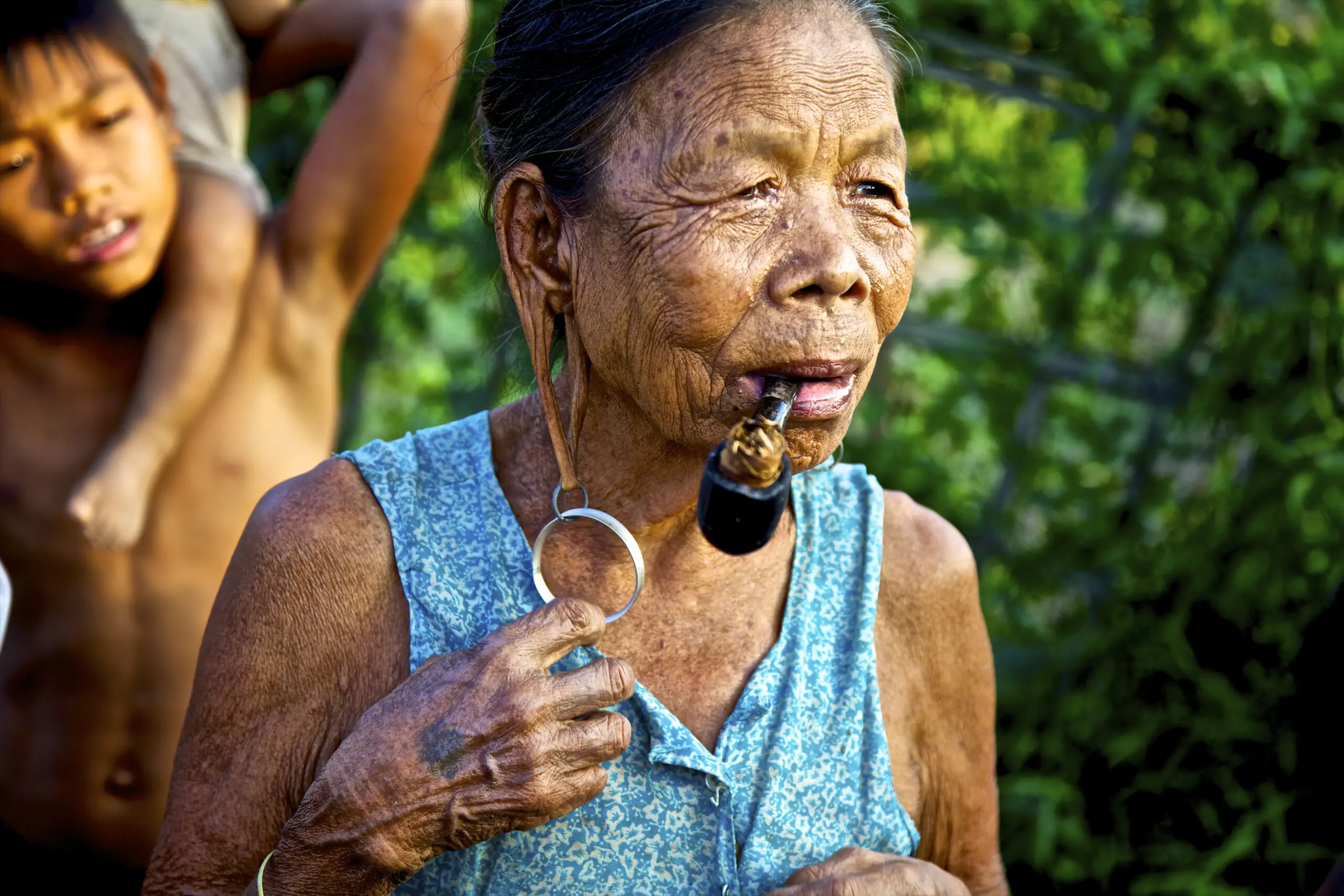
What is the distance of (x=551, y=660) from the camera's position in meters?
1.50

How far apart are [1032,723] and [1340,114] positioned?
1882 millimetres

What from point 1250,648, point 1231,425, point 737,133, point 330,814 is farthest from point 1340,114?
point 330,814

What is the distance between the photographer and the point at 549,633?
59.1 inches

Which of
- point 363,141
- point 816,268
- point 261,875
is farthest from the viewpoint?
point 363,141

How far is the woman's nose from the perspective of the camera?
1430 millimetres

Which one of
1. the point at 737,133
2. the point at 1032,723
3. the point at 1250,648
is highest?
the point at 737,133

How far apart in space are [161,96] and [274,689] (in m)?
1.25

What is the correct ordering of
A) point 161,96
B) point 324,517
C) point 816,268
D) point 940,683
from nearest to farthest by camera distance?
1. point 816,268
2. point 324,517
3. point 940,683
4. point 161,96

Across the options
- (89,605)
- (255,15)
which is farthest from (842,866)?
(255,15)

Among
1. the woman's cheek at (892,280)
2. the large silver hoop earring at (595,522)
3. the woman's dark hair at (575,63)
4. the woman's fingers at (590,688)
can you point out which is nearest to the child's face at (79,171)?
the woman's dark hair at (575,63)

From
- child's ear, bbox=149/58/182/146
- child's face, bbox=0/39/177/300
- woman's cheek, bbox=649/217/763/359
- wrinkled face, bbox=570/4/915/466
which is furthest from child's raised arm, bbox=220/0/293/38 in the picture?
woman's cheek, bbox=649/217/763/359

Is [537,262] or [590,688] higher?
[537,262]

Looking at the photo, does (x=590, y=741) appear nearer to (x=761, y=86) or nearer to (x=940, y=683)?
(x=940, y=683)

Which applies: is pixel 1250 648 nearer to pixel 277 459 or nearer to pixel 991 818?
pixel 991 818
